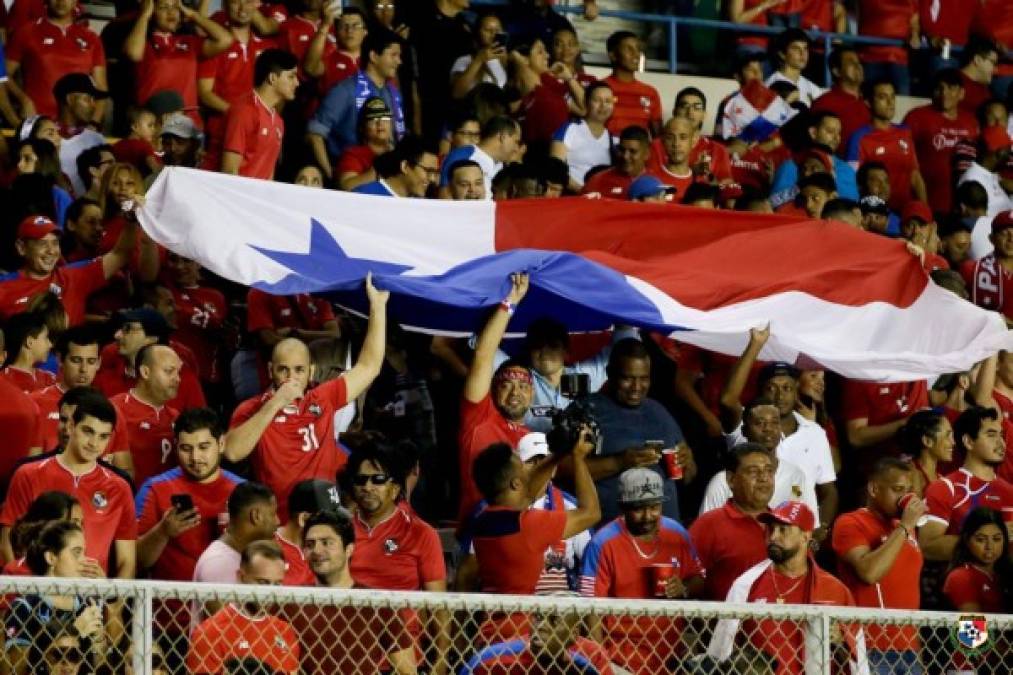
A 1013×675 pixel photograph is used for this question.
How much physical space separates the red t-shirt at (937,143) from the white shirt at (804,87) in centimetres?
71

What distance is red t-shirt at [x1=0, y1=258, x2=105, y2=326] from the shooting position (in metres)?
11.6

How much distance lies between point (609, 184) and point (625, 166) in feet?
0.48

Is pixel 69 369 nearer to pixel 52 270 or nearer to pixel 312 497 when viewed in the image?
pixel 52 270

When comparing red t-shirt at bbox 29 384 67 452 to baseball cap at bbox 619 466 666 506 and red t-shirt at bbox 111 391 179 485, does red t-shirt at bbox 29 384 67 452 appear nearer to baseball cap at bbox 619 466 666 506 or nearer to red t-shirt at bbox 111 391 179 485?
red t-shirt at bbox 111 391 179 485

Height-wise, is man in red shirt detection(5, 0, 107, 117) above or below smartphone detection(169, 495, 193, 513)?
below

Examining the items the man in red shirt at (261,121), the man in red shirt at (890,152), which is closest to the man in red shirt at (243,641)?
the man in red shirt at (261,121)

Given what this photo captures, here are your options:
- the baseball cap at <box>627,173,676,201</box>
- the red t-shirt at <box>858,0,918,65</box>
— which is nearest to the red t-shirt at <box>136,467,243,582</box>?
the baseball cap at <box>627,173,676,201</box>

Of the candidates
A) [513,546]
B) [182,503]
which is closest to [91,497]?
[182,503]

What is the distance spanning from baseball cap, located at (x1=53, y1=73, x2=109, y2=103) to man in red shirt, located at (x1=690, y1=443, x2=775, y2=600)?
17.3 ft

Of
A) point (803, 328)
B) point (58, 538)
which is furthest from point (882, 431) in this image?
point (58, 538)

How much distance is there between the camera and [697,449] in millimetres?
12406

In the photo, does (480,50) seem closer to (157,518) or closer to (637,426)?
(637,426)

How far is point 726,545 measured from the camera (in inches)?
404

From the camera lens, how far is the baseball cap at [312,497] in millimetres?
9273
